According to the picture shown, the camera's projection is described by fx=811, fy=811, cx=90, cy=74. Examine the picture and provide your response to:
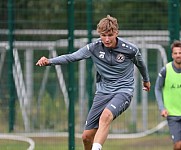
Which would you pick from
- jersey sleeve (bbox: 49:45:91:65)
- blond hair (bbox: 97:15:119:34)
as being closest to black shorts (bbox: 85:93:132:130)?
jersey sleeve (bbox: 49:45:91:65)

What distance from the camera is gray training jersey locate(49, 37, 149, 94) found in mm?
9758

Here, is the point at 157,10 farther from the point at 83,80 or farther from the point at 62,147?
the point at 62,147

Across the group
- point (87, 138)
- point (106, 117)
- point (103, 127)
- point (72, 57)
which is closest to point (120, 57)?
point (72, 57)

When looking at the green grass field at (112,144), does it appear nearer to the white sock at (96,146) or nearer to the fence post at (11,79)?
the fence post at (11,79)

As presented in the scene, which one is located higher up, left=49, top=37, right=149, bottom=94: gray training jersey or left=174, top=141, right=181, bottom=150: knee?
left=49, top=37, right=149, bottom=94: gray training jersey

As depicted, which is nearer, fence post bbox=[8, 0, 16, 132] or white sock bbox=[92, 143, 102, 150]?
white sock bbox=[92, 143, 102, 150]

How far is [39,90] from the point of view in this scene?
12.9 metres

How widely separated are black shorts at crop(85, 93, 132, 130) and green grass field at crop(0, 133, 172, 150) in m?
2.48

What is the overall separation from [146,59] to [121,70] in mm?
4359

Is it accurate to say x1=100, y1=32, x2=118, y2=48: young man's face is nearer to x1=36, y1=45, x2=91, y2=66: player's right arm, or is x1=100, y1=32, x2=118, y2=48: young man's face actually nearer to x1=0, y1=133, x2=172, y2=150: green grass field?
x1=36, y1=45, x2=91, y2=66: player's right arm

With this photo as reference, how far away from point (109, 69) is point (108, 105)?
18.4 inches

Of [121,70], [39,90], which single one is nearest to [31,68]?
[39,90]

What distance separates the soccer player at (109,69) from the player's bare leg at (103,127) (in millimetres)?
54

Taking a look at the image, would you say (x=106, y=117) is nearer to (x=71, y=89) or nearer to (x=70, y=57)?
(x=70, y=57)
